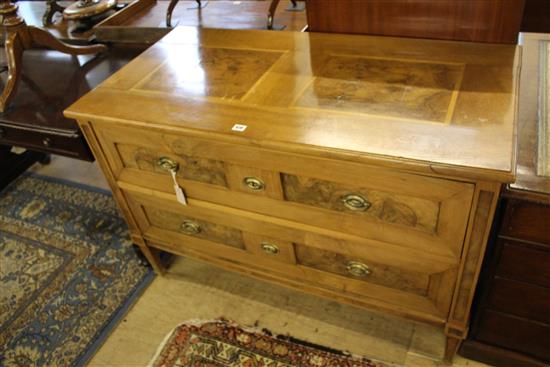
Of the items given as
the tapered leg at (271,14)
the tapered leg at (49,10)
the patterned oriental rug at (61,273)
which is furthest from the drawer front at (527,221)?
the tapered leg at (49,10)

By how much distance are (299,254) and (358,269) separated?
0.17 meters

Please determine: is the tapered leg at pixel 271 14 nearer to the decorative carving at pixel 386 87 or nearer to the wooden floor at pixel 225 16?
the wooden floor at pixel 225 16

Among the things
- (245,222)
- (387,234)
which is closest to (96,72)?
(245,222)

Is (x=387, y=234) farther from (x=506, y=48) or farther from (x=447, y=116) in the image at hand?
(x=506, y=48)

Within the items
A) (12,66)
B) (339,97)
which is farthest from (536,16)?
(12,66)

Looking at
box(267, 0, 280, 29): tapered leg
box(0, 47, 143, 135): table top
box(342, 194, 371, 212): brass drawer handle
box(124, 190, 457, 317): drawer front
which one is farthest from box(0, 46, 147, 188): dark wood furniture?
box(342, 194, 371, 212): brass drawer handle

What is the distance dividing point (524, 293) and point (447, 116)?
0.47 metres

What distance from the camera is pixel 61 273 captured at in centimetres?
175

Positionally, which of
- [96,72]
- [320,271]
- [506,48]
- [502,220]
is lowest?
[320,271]

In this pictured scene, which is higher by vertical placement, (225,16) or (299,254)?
(225,16)

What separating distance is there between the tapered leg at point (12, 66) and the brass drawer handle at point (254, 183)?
876 millimetres

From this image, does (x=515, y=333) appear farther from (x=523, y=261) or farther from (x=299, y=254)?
(x=299, y=254)

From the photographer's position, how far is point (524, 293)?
1.06 meters

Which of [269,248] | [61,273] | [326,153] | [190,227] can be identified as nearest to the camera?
[326,153]
